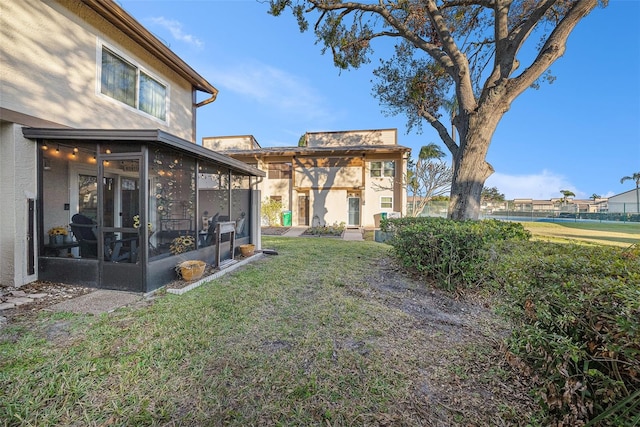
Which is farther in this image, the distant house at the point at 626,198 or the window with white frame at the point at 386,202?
the distant house at the point at 626,198

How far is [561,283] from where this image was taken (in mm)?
1871

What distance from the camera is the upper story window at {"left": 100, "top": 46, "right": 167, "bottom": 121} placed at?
5.85 metres

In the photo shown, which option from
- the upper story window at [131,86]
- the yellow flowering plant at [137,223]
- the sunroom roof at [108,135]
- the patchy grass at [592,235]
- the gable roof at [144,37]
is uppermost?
the gable roof at [144,37]

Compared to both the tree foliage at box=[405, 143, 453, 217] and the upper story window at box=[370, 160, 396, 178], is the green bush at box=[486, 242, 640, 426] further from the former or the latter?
the tree foliage at box=[405, 143, 453, 217]

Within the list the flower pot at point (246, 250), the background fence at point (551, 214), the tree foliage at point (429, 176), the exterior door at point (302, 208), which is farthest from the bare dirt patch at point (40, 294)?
the background fence at point (551, 214)

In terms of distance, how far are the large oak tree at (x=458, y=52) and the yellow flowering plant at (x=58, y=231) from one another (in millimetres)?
7894

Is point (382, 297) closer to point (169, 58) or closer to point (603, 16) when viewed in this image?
point (169, 58)

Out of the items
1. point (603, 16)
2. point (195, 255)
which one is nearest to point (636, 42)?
point (603, 16)

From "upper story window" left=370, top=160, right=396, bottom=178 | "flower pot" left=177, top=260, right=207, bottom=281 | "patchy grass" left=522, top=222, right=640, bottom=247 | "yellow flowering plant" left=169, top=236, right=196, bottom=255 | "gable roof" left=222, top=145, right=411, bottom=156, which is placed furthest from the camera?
"upper story window" left=370, top=160, right=396, bottom=178

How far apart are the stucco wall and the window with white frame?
1535cm

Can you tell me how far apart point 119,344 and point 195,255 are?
2.97 m

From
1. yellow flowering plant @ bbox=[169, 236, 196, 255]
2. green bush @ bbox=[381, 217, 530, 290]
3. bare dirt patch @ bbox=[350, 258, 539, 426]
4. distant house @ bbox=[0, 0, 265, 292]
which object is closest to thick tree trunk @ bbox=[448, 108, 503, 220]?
green bush @ bbox=[381, 217, 530, 290]

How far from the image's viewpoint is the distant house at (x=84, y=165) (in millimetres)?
4281

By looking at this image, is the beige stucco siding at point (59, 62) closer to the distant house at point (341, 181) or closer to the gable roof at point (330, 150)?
the gable roof at point (330, 150)
